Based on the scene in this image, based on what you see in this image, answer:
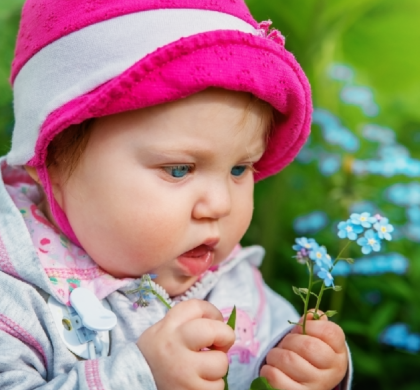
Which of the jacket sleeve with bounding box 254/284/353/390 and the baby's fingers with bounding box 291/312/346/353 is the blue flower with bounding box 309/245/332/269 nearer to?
the baby's fingers with bounding box 291/312/346/353

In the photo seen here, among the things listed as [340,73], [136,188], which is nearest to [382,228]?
[136,188]

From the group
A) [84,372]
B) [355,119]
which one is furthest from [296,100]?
[355,119]

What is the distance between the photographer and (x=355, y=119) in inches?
141

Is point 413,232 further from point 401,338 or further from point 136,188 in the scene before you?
point 136,188

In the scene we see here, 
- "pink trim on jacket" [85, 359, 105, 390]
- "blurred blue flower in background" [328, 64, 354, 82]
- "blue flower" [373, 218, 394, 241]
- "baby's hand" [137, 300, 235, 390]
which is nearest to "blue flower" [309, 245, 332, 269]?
"blue flower" [373, 218, 394, 241]

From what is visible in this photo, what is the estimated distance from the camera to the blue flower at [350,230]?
4.35 ft

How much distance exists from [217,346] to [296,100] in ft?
1.93

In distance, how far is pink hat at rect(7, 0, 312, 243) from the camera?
4.38ft

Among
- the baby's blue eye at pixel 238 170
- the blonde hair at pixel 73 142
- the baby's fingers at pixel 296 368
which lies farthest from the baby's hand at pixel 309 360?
the blonde hair at pixel 73 142

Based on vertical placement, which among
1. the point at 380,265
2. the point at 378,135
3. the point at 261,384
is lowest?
the point at 261,384

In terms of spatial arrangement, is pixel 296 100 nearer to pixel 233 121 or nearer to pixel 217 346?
pixel 233 121

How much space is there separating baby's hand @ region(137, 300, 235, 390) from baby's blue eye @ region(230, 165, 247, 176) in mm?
388

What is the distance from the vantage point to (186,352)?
4.29ft

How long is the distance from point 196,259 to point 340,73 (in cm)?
201
